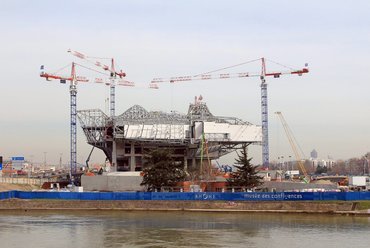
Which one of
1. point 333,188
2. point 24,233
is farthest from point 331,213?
point 24,233

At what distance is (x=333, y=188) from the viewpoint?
10612 centimetres

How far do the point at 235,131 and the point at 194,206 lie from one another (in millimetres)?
72905

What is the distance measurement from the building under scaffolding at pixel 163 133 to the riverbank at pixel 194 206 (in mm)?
59468

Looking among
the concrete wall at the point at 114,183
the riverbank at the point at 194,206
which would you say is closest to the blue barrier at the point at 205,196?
the riverbank at the point at 194,206

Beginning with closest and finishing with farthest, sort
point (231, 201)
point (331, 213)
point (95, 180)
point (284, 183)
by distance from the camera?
point (331, 213) → point (231, 201) → point (284, 183) → point (95, 180)

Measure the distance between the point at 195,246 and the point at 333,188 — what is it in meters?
61.8

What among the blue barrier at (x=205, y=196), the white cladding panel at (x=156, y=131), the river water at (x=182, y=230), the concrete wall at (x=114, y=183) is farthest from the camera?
the white cladding panel at (x=156, y=131)

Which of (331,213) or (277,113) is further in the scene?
(277,113)

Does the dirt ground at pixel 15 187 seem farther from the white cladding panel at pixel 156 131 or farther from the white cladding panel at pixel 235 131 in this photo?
the white cladding panel at pixel 235 131

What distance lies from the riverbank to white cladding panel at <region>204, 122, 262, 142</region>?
65276 mm

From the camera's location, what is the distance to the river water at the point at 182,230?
2072 inches

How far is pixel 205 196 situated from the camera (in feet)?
284

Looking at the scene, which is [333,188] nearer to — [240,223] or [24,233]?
[240,223]

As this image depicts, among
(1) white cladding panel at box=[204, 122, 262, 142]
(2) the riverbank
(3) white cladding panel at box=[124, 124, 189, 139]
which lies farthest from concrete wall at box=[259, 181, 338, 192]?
(3) white cladding panel at box=[124, 124, 189, 139]
